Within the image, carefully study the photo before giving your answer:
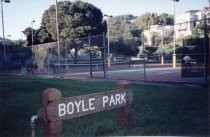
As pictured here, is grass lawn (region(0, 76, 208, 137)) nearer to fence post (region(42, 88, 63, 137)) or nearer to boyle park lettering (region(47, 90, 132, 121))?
boyle park lettering (region(47, 90, 132, 121))

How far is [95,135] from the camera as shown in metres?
5.60

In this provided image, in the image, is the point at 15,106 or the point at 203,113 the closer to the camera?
the point at 203,113

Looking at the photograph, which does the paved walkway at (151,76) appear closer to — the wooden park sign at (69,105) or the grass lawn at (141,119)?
the grass lawn at (141,119)

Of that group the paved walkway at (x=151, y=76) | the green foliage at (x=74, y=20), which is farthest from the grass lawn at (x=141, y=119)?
the green foliage at (x=74, y=20)

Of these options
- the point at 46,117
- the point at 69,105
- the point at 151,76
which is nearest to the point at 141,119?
the point at 69,105

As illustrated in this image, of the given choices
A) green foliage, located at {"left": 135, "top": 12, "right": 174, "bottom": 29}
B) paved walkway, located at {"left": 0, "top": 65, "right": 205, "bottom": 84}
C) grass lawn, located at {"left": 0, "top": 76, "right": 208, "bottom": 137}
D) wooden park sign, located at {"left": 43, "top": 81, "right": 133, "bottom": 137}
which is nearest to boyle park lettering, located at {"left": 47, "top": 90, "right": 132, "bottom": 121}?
wooden park sign, located at {"left": 43, "top": 81, "right": 133, "bottom": 137}

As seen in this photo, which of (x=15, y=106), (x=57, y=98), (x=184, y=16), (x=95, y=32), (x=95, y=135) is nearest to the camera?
(x=57, y=98)

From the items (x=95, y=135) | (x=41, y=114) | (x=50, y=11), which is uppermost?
(x=50, y=11)

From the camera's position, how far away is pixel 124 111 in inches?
205

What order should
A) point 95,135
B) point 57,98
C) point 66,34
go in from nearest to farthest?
1. point 57,98
2. point 95,135
3. point 66,34

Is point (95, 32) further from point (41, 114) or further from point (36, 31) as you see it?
point (41, 114)

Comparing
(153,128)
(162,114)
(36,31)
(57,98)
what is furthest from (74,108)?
(36,31)

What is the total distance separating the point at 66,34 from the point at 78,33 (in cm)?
174

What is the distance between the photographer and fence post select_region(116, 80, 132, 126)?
16.4 ft
